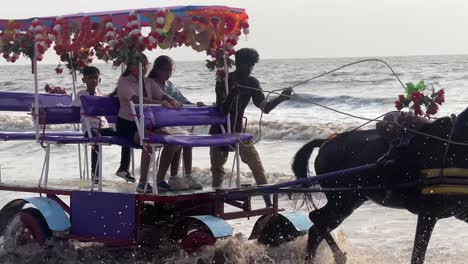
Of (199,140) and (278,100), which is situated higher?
(278,100)

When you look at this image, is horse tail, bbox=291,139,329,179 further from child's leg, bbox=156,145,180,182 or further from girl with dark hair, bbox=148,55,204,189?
child's leg, bbox=156,145,180,182

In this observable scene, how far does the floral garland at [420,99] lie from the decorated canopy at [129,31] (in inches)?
67.4

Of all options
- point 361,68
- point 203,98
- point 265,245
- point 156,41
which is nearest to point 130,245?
point 265,245

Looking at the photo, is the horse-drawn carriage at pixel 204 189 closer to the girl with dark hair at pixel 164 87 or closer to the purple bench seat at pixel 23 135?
the girl with dark hair at pixel 164 87

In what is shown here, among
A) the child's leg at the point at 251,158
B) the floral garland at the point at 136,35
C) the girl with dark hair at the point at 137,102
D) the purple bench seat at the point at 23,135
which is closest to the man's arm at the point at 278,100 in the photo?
the floral garland at the point at 136,35

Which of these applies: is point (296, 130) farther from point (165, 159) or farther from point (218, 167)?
point (165, 159)

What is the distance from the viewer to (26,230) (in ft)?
26.2

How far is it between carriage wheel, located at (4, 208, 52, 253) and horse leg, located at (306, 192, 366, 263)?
97.1 inches

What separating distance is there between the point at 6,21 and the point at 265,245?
3.30 metres

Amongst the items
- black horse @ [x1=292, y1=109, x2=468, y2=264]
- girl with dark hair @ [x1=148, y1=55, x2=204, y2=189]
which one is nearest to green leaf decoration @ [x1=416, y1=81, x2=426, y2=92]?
black horse @ [x1=292, y1=109, x2=468, y2=264]

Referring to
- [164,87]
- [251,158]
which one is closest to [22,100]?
[164,87]

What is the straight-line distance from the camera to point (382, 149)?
711 centimetres

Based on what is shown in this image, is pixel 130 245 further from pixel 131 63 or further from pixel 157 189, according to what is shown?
pixel 131 63

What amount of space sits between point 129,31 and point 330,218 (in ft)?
8.01
